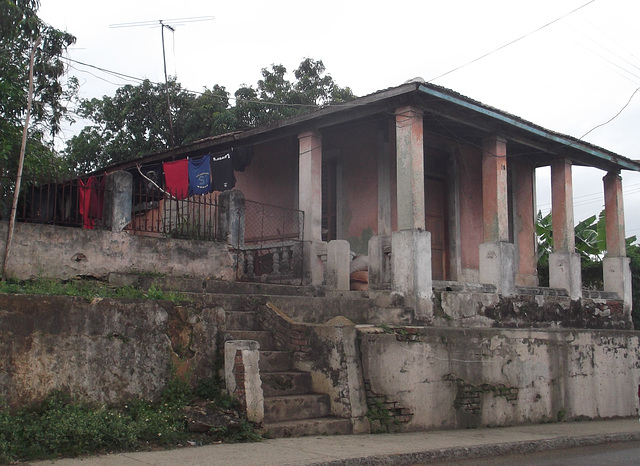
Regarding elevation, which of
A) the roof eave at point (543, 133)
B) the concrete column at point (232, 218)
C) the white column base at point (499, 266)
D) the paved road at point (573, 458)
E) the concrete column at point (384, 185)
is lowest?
the paved road at point (573, 458)

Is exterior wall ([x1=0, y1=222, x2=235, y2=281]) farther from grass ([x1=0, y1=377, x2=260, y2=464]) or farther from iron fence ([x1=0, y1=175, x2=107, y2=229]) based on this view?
grass ([x1=0, y1=377, x2=260, y2=464])

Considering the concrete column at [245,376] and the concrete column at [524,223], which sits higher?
the concrete column at [524,223]

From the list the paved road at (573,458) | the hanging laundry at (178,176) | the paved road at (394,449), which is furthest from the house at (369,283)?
the paved road at (573,458)

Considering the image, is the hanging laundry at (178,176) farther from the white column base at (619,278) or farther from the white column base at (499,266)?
the white column base at (619,278)

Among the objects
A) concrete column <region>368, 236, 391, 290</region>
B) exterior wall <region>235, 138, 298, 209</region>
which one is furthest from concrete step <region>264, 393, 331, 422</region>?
exterior wall <region>235, 138, 298, 209</region>

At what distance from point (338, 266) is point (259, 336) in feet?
10.2

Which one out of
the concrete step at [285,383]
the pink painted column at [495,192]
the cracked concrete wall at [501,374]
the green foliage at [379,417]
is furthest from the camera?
the pink painted column at [495,192]

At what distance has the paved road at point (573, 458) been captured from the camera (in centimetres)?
717

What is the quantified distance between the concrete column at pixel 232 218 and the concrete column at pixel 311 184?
1.63m

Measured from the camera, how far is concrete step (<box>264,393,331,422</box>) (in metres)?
7.34

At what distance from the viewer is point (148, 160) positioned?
15.4 metres

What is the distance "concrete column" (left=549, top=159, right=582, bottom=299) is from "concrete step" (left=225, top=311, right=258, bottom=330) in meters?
7.40

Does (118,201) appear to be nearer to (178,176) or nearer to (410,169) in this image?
(178,176)

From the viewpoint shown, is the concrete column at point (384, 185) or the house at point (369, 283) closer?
the house at point (369, 283)
